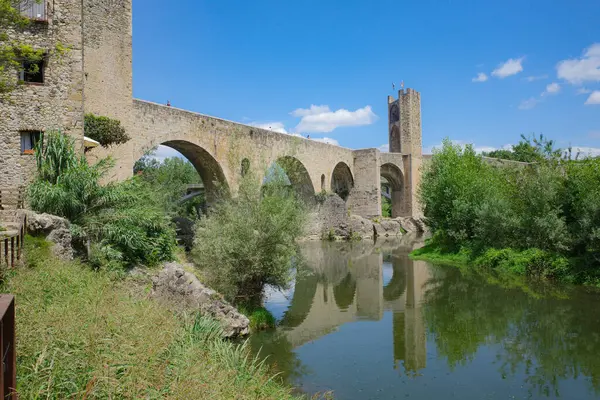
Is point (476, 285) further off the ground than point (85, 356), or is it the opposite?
point (85, 356)

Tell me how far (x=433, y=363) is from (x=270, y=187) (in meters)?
5.67

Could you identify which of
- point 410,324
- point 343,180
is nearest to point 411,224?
point 343,180

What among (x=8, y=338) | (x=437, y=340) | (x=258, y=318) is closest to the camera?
(x=8, y=338)

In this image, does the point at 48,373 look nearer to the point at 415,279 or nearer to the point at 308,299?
the point at 308,299

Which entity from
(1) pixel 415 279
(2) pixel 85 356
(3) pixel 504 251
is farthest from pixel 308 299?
(2) pixel 85 356

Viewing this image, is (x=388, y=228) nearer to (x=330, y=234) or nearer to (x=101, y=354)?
(x=330, y=234)

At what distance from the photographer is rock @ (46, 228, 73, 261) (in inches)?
290

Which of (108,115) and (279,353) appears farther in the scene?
(108,115)

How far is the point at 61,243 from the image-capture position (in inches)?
297

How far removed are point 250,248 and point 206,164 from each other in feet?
31.0

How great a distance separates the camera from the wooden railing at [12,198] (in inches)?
354

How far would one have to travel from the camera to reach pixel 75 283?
5.84 metres

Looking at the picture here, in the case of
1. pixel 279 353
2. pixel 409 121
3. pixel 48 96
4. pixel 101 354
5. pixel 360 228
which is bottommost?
pixel 279 353

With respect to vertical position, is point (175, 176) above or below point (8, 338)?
above
